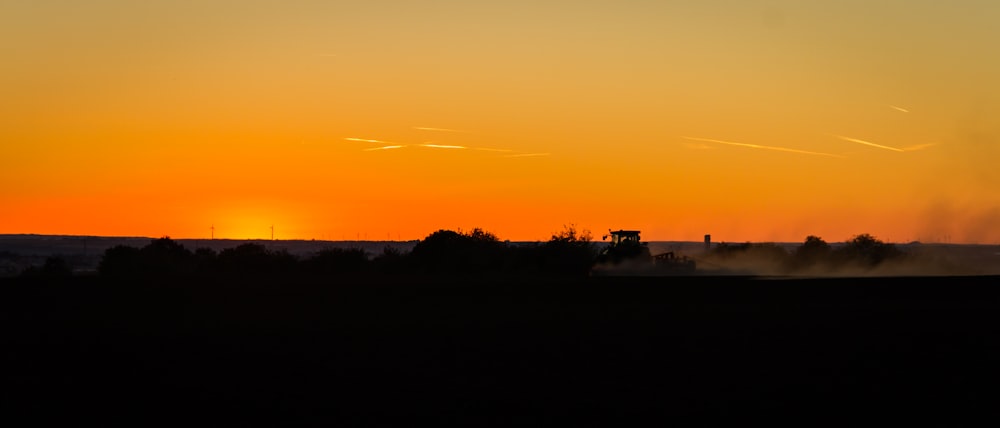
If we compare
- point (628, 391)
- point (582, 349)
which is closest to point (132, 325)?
point (582, 349)

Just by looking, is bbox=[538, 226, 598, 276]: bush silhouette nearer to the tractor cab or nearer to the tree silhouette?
the tractor cab

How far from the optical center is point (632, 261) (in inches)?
2569

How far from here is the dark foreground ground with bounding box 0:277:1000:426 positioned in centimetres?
1548

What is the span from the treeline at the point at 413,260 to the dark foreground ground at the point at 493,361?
2575cm

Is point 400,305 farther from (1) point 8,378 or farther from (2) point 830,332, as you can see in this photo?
(1) point 8,378

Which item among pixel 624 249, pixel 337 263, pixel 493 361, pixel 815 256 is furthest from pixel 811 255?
pixel 493 361

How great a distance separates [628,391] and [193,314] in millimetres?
16277

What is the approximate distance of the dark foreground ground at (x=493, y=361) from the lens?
610 inches

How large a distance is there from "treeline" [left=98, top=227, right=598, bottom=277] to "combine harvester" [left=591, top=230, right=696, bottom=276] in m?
0.88

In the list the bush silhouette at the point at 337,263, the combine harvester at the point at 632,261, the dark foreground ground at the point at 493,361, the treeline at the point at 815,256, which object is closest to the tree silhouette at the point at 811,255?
the treeline at the point at 815,256

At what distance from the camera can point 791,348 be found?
73.8 ft

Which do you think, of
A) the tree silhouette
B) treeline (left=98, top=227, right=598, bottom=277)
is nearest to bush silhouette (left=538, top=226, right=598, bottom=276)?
treeline (left=98, top=227, right=598, bottom=277)

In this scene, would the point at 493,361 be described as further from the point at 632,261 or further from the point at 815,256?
the point at 815,256

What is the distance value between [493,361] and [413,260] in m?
45.6
